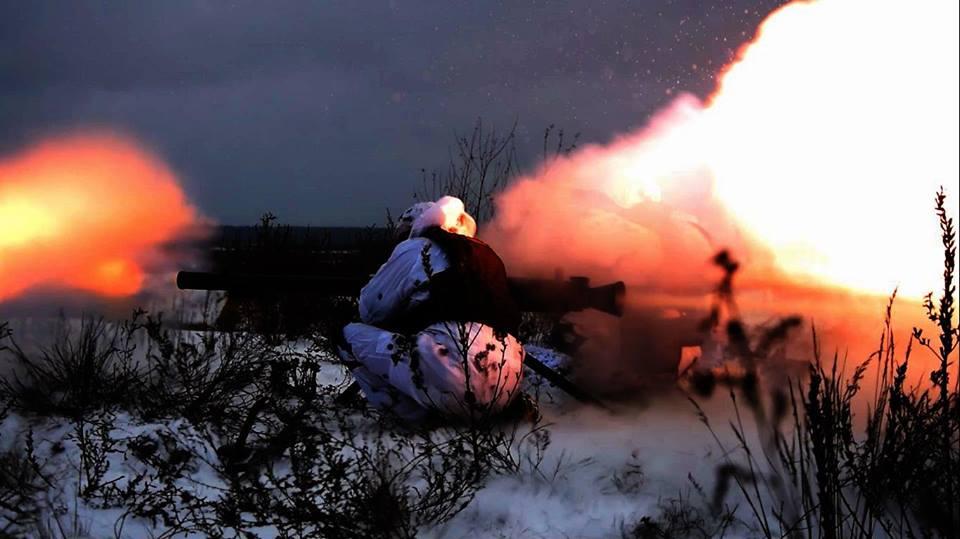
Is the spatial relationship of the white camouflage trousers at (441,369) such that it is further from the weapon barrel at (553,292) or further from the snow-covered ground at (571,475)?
the weapon barrel at (553,292)

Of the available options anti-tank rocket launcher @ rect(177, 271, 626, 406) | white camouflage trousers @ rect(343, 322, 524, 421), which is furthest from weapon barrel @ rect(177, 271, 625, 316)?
white camouflage trousers @ rect(343, 322, 524, 421)

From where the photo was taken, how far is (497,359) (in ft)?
13.6

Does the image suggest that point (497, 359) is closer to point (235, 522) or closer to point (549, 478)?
point (549, 478)

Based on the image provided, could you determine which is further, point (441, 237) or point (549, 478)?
point (441, 237)

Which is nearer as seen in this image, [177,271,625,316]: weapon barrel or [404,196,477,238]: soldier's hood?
[404,196,477,238]: soldier's hood

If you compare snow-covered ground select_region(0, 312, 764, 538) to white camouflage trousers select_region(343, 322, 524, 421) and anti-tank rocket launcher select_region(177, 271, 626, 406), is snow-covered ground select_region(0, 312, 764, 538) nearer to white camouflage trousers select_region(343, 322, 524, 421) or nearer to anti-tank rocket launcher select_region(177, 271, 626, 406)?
white camouflage trousers select_region(343, 322, 524, 421)

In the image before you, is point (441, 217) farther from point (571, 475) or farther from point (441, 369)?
point (571, 475)

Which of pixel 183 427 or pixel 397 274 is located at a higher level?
pixel 397 274

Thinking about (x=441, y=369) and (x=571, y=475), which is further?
(x=441, y=369)

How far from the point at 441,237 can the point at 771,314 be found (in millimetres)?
2475

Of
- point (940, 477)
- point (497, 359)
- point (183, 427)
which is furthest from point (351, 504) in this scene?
point (940, 477)

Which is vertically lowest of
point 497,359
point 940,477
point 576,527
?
point 576,527

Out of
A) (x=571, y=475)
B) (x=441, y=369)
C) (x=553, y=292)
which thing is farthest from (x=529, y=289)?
(x=571, y=475)

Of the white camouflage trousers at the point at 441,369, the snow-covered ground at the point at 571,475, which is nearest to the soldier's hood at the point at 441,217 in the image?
the white camouflage trousers at the point at 441,369
